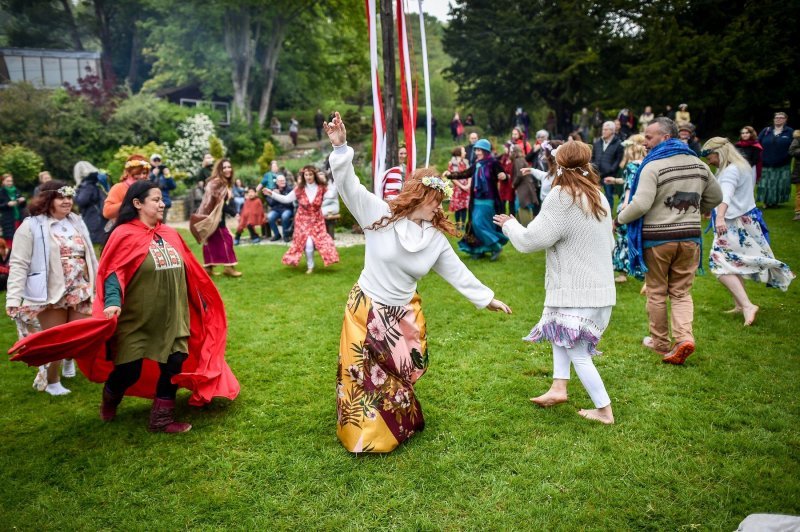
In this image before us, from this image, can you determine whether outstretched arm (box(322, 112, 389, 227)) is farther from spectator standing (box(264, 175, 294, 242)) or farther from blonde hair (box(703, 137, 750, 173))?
spectator standing (box(264, 175, 294, 242))

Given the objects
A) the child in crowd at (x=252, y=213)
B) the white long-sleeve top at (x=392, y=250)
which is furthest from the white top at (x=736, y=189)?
the child in crowd at (x=252, y=213)

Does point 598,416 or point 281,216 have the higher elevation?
point 281,216

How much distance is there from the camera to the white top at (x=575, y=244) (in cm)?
390

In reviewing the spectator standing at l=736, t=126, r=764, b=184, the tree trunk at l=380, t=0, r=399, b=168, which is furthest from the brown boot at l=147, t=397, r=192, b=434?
the spectator standing at l=736, t=126, r=764, b=184

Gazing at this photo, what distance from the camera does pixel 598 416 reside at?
4.18m

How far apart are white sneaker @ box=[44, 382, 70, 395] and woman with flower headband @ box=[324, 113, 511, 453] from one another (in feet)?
10.0

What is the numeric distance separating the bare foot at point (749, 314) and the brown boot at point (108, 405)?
6.30 meters

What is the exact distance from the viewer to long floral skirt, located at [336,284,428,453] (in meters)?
3.77

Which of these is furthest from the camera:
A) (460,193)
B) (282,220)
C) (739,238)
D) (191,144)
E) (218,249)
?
(191,144)

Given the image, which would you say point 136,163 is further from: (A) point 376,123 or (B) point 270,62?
(B) point 270,62

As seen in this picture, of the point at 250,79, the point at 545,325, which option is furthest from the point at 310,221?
the point at 250,79

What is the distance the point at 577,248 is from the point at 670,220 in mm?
1547

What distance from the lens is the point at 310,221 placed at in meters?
10.1

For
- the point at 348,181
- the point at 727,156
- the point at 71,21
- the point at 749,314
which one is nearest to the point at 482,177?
the point at 727,156
